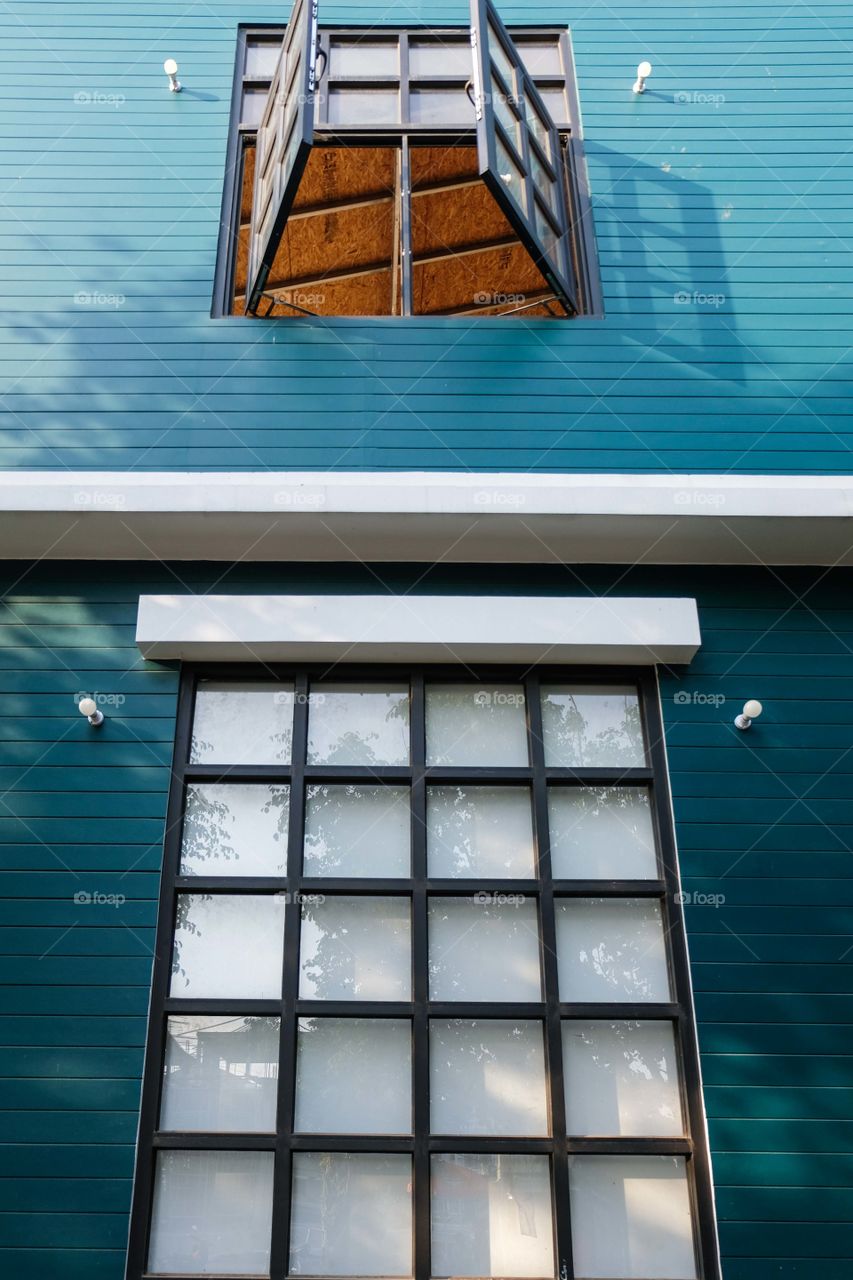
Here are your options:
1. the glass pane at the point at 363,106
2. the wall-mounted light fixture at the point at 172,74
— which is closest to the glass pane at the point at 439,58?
the glass pane at the point at 363,106

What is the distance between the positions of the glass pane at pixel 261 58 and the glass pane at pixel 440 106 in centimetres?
96

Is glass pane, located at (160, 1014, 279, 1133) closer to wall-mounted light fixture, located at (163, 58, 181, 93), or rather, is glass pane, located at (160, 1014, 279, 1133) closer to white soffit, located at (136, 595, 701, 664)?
white soffit, located at (136, 595, 701, 664)

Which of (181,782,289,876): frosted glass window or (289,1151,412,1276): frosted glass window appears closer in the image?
(289,1151,412,1276): frosted glass window

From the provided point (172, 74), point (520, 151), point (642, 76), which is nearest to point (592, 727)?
point (520, 151)

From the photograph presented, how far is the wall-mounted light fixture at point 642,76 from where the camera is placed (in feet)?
21.4

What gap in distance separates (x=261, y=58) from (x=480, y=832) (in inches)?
203

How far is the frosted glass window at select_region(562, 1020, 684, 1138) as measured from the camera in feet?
14.4

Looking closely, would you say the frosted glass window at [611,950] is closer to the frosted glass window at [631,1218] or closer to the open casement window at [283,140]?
the frosted glass window at [631,1218]

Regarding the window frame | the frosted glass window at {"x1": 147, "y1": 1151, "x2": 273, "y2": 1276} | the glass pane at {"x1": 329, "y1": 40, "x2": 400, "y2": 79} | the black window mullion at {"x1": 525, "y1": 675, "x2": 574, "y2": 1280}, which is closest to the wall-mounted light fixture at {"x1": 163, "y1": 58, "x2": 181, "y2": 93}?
the window frame

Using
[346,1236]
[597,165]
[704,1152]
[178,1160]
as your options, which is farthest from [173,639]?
[597,165]

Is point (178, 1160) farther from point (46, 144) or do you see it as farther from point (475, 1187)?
point (46, 144)

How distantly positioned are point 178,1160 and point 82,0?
6733mm

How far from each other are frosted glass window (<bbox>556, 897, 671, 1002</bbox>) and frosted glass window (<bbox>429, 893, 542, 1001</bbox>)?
135mm

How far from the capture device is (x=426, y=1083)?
4.38 m
